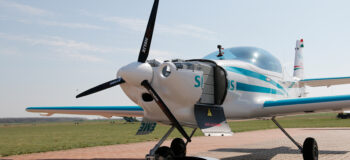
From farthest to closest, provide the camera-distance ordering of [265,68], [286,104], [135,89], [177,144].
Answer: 1. [177,144]
2. [265,68]
3. [286,104]
4. [135,89]

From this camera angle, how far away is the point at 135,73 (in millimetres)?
6102

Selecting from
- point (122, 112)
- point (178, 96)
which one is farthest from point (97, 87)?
point (122, 112)

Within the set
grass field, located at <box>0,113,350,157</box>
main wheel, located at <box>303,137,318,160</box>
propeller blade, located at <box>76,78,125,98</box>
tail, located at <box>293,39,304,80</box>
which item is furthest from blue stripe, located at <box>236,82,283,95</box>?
tail, located at <box>293,39,304,80</box>

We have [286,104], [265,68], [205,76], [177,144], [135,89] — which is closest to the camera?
[135,89]

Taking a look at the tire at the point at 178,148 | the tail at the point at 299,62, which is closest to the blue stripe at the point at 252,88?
the tire at the point at 178,148

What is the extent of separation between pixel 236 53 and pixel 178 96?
3048mm

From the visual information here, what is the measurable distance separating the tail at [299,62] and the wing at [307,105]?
754 cm

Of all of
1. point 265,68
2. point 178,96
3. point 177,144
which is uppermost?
point 265,68

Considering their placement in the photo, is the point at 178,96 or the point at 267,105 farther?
the point at 267,105

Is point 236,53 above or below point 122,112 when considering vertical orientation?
above

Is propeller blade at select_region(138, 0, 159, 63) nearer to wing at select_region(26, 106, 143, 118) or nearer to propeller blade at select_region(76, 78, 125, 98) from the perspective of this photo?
propeller blade at select_region(76, 78, 125, 98)

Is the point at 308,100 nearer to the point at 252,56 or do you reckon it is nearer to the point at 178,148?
the point at 252,56

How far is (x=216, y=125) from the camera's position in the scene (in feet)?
23.8

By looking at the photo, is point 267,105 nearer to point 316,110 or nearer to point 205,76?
point 316,110
